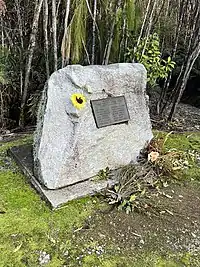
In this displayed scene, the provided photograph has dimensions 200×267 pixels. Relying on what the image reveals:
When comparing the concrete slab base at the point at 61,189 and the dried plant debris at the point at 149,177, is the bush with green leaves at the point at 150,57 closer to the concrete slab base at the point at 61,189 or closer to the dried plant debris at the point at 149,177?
the dried plant debris at the point at 149,177

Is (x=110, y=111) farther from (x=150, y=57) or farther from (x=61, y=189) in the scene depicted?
(x=150, y=57)

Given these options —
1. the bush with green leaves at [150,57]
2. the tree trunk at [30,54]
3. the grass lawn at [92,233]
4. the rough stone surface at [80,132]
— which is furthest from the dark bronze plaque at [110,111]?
the tree trunk at [30,54]

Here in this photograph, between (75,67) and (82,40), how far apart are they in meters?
0.85

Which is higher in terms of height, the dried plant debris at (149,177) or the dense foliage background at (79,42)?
the dense foliage background at (79,42)

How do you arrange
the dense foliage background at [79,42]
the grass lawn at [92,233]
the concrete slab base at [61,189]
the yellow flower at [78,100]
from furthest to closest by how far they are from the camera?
the dense foliage background at [79,42] < the yellow flower at [78,100] < the concrete slab base at [61,189] < the grass lawn at [92,233]

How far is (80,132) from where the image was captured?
212 centimetres

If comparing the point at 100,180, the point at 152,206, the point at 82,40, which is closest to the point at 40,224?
the point at 100,180

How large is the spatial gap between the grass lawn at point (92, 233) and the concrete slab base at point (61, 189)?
39mm

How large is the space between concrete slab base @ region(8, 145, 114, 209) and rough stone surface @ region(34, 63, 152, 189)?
4 centimetres

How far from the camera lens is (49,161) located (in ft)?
6.69

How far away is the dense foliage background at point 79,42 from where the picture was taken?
2967 mm

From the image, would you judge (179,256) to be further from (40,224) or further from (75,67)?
(75,67)

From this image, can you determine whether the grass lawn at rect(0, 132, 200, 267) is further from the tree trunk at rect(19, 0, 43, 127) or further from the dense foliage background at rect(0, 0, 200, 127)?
the dense foliage background at rect(0, 0, 200, 127)

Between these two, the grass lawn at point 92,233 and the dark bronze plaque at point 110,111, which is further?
the dark bronze plaque at point 110,111
